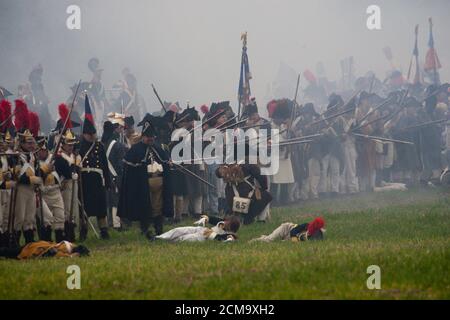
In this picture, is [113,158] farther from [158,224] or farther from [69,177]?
[69,177]

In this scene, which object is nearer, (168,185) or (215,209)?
(168,185)

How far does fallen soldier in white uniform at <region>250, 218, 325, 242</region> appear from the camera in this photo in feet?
48.1

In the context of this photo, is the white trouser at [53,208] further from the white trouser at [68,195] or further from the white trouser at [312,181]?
the white trouser at [312,181]

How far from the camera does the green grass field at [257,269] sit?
396 inches

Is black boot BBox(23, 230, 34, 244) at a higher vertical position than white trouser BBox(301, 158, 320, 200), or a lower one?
lower

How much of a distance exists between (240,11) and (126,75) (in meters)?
4.64

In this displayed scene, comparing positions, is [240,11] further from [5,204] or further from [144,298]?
[144,298]

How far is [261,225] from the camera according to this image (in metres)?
17.2

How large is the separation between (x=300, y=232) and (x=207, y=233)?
1.44m

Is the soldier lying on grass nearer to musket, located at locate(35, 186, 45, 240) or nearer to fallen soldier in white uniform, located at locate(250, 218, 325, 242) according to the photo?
musket, located at locate(35, 186, 45, 240)

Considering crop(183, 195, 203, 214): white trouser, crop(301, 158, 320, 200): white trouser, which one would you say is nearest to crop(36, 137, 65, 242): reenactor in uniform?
crop(183, 195, 203, 214): white trouser

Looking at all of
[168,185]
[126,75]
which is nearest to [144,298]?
[168,185]

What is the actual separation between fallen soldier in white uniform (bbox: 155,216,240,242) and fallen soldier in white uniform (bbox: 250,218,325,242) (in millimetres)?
507
